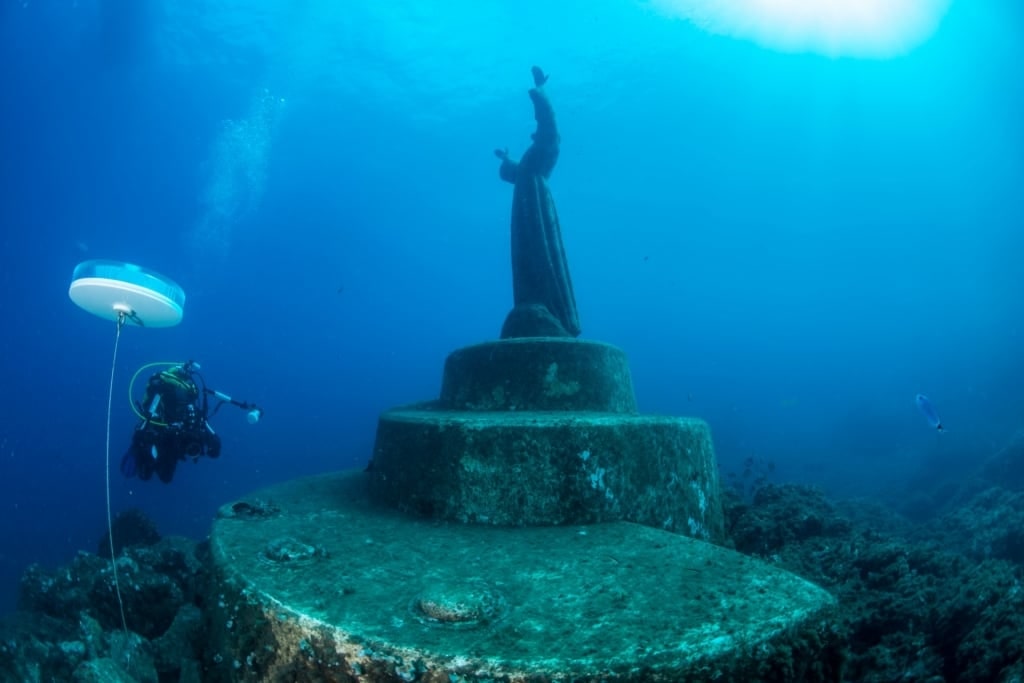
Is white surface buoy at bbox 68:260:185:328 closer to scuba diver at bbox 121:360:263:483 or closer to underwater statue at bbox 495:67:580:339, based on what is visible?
scuba diver at bbox 121:360:263:483

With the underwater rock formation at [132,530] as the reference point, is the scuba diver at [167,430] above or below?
above

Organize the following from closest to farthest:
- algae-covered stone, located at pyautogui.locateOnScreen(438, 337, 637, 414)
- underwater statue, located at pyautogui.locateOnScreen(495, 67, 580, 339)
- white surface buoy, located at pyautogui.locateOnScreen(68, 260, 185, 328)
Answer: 1. white surface buoy, located at pyautogui.locateOnScreen(68, 260, 185, 328)
2. algae-covered stone, located at pyautogui.locateOnScreen(438, 337, 637, 414)
3. underwater statue, located at pyautogui.locateOnScreen(495, 67, 580, 339)

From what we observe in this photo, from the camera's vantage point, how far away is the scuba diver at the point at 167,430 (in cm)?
697

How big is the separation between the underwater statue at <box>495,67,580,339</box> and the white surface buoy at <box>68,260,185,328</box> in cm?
409

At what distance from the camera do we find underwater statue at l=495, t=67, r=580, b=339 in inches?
309

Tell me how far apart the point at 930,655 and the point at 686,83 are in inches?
2454

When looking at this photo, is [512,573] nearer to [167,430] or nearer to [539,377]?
[539,377]

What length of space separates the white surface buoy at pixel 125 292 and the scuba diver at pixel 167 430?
1.30 m

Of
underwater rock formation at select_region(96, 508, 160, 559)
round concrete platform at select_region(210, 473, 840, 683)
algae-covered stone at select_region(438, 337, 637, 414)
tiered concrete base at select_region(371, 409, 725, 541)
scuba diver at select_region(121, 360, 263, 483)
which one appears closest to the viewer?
round concrete platform at select_region(210, 473, 840, 683)

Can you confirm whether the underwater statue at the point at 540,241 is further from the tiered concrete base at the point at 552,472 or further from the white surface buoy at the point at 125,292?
the white surface buoy at the point at 125,292

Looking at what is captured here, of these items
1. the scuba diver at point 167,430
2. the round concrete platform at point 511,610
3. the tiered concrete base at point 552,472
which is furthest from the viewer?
the scuba diver at point 167,430

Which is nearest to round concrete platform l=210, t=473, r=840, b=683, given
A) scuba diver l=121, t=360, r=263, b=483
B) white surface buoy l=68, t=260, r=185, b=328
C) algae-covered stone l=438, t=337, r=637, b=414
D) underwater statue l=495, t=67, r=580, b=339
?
algae-covered stone l=438, t=337, r=637, b=414

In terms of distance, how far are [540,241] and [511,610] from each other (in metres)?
6.01

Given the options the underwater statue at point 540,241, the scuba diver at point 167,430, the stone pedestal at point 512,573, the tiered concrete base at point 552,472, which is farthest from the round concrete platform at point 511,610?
the underwater statue at point 540,241
